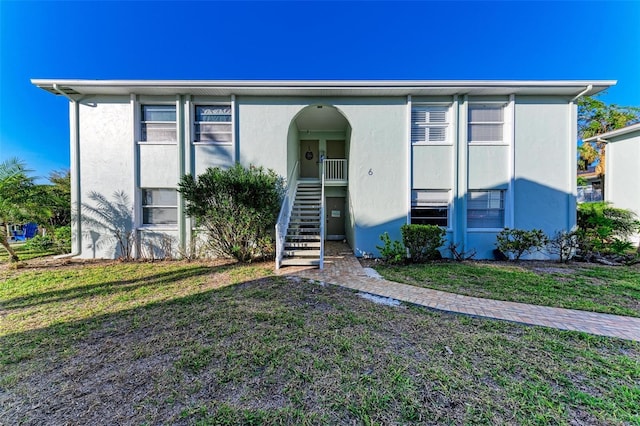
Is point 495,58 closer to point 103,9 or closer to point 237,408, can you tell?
point 237,408

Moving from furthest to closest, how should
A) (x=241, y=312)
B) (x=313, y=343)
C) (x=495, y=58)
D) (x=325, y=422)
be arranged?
(x=495, y=58) → (x=241, y=312) → (x=313, y=343) → (x=325, y=422)

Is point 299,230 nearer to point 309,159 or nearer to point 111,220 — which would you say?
point 309,159

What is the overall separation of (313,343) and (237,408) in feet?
4.11

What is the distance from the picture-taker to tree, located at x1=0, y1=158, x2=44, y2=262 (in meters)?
7.15

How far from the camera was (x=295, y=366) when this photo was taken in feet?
9.16

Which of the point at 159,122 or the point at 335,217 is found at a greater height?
the point at 159,122

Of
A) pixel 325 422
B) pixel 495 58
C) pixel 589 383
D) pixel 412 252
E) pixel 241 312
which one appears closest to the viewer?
pixel 325 422

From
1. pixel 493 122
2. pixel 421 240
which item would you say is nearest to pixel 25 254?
pixel 421 240

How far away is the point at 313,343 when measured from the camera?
326 centimetres

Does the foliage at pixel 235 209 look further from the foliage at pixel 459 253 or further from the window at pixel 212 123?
the foliage at pixel 459 253

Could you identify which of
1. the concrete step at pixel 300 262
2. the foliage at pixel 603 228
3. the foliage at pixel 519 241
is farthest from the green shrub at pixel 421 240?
the foliage at pixel 603 228

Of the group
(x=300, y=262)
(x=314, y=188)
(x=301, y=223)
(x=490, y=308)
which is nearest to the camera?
(x=490, y=308)

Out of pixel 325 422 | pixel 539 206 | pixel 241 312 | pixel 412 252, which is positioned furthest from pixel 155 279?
pixel 539 206

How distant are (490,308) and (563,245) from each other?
21.6 ft
